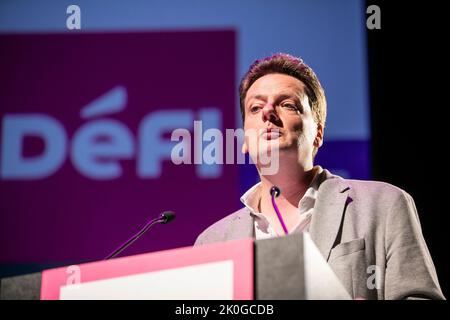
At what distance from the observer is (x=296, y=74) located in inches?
109

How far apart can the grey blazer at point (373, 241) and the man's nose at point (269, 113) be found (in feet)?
1.33

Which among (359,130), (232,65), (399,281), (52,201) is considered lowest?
(399,281)

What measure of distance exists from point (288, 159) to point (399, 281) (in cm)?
83

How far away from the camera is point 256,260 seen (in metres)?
1.28

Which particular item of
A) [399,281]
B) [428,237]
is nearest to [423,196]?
[428,237]

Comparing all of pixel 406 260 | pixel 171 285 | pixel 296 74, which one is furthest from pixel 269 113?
pixel 171 285

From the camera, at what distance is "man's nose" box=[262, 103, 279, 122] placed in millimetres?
2631

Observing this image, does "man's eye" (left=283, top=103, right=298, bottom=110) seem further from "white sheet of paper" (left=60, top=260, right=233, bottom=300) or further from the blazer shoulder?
"white sheet of paper" (left=60, top=260, right=233, bottom=300)

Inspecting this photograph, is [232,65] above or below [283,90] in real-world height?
above

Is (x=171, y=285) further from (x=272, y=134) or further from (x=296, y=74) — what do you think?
(x=296, y=74)

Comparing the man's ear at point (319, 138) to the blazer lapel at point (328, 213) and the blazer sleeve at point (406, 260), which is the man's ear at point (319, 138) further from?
the blazer sleeve at point (406, 260)

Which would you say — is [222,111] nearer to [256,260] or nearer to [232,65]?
[232,65]

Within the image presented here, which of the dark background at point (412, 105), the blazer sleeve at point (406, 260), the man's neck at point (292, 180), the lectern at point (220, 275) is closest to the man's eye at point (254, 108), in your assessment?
the man's neck at point (292, 180)
